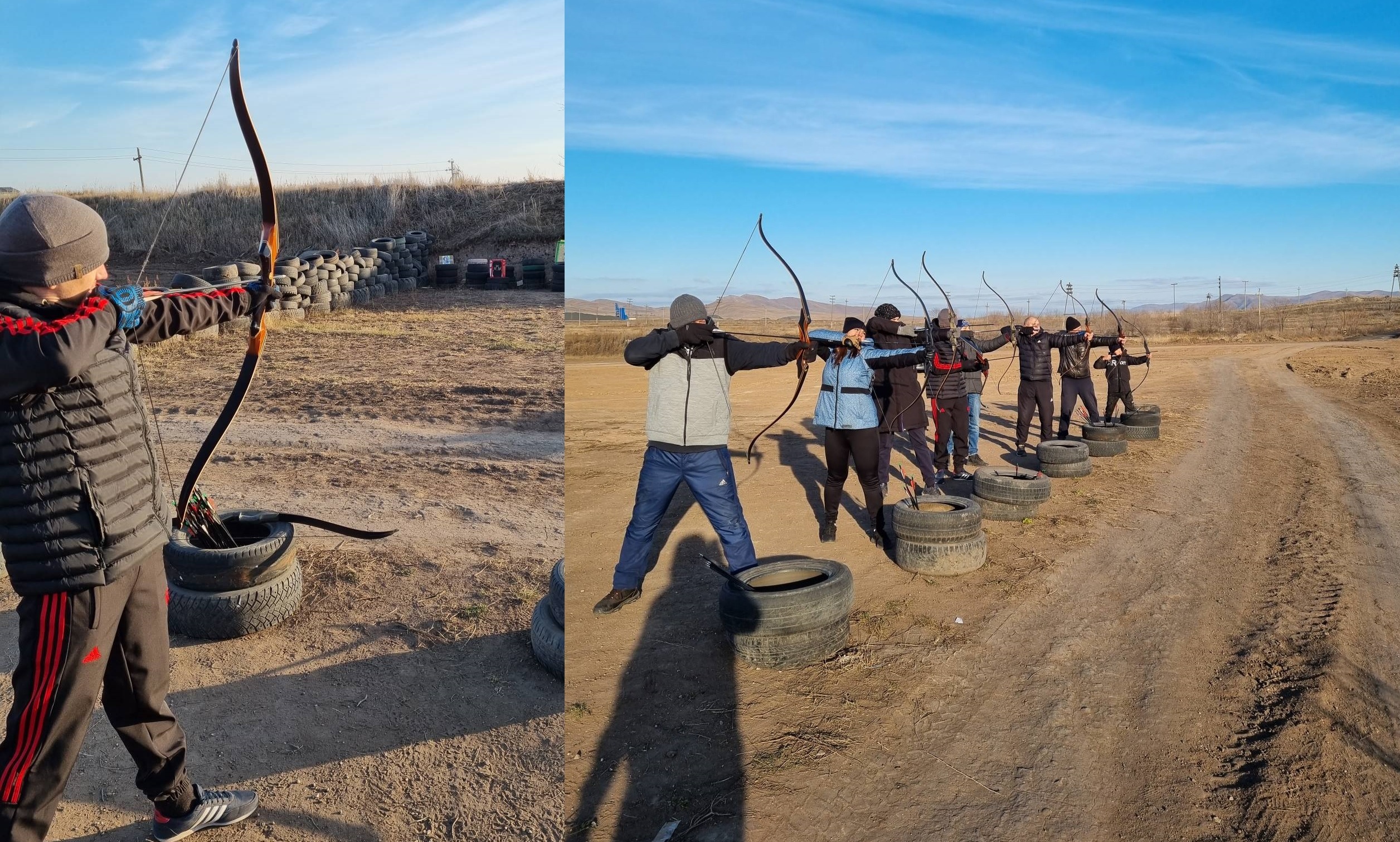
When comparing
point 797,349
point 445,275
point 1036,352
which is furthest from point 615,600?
point 445,275

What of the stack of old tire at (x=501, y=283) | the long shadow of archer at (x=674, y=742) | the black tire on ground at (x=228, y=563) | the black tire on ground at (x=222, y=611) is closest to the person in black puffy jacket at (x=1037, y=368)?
the long shadow of archer at (x=674, y=742)

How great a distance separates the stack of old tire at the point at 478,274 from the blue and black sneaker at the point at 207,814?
25171 millimetres

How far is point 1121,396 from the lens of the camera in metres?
13.1

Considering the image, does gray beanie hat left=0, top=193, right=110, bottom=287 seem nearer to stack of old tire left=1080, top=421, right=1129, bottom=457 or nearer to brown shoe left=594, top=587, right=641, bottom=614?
brown shoe left=594, top=587, right=641, bottom=614

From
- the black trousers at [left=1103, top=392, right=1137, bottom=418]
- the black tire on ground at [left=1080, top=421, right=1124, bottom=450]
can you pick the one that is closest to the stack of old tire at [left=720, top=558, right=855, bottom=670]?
the black tire on ground at [left=1080, top=421, right=1124, bottom=450]

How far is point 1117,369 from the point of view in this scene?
1288 centimetres

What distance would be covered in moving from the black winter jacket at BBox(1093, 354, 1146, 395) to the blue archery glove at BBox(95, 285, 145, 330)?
12.3m

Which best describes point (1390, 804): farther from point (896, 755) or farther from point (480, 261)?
point (480, 261)

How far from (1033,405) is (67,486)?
35.8ft

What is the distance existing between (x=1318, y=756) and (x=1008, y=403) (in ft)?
52.4

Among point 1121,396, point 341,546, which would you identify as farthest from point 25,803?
point 1121,396

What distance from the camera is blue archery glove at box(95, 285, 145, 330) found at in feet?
9.37

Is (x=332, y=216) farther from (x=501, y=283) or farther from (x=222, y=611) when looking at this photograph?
(x=222, y=611)

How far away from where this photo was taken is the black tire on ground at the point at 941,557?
6781 mm
